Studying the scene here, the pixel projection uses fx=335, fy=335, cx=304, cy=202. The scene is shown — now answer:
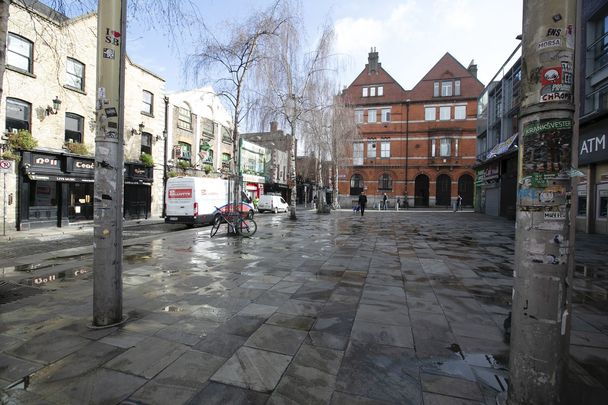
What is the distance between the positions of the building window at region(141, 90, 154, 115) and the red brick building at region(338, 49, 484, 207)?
2490 cm

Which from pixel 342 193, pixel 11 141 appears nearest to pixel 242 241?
pixel 11 141

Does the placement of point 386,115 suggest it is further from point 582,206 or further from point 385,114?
point 582,206

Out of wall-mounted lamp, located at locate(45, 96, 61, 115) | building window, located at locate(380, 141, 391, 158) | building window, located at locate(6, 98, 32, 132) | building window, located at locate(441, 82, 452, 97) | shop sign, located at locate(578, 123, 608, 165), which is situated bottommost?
shop sign, located at locate(578, 123, 608, 165)

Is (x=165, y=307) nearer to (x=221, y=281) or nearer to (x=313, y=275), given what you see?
(x=221, y=281)

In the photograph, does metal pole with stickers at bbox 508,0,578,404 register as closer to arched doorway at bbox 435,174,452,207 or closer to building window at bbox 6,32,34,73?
building window at bbox 6,32,34,73

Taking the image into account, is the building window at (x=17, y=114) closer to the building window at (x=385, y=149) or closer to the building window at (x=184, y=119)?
the building window at (x=184, y=119)

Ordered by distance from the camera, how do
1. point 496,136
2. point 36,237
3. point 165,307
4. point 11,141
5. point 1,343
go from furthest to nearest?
point 496,136 < point 11,141 < point 36,237 < point 165,307 < point 1,343

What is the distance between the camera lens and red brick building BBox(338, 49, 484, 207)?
41.9 meters

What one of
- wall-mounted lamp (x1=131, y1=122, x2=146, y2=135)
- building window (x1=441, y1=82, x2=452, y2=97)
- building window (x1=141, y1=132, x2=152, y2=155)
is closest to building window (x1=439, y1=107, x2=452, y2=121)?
building window (x1=441, y1=82, x2=452, y2=97)

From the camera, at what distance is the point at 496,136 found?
24.8 meters

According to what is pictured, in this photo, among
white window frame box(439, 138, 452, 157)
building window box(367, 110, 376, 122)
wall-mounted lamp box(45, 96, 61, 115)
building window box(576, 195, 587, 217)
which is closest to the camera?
building window box(576, 195, 587, 217)

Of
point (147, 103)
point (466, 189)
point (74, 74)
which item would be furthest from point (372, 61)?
point (74, 74)

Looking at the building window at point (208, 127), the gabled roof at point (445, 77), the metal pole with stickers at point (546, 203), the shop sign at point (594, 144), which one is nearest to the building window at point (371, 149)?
the gabled roof at point (445, 77)

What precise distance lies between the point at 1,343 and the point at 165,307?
1.67 meters
